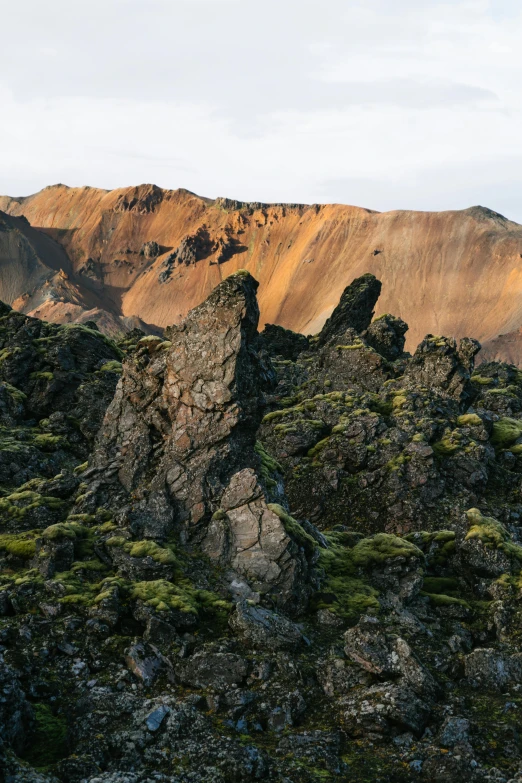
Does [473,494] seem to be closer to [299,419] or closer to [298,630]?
[299,419]

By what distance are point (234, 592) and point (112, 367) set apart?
87.9 ft

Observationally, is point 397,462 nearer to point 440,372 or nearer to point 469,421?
point 469,421

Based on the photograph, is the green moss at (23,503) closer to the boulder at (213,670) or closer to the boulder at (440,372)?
the boulder at (213,670)

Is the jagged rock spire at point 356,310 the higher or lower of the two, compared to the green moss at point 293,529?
higher

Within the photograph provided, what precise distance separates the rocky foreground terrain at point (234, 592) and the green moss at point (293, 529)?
0.11 metres

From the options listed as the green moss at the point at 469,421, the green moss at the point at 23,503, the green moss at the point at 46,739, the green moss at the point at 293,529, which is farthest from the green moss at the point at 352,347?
the green moss at the point at 46,739

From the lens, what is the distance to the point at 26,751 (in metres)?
16.5

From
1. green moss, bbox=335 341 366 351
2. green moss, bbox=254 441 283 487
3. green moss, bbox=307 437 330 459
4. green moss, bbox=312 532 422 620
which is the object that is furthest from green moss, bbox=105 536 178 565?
green moss, bbox=335 341 366 351

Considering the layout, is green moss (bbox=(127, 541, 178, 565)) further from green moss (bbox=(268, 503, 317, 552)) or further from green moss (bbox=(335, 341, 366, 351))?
green moss (bbox=(335, 341, 366, 351))

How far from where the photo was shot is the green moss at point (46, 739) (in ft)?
53.5

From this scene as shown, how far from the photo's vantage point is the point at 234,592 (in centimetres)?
2409

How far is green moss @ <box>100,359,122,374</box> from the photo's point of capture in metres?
47.0

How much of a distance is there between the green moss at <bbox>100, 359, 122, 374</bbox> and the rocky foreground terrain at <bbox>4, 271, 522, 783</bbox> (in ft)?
11.6

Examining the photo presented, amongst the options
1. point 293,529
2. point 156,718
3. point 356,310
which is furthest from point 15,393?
point 356,310
